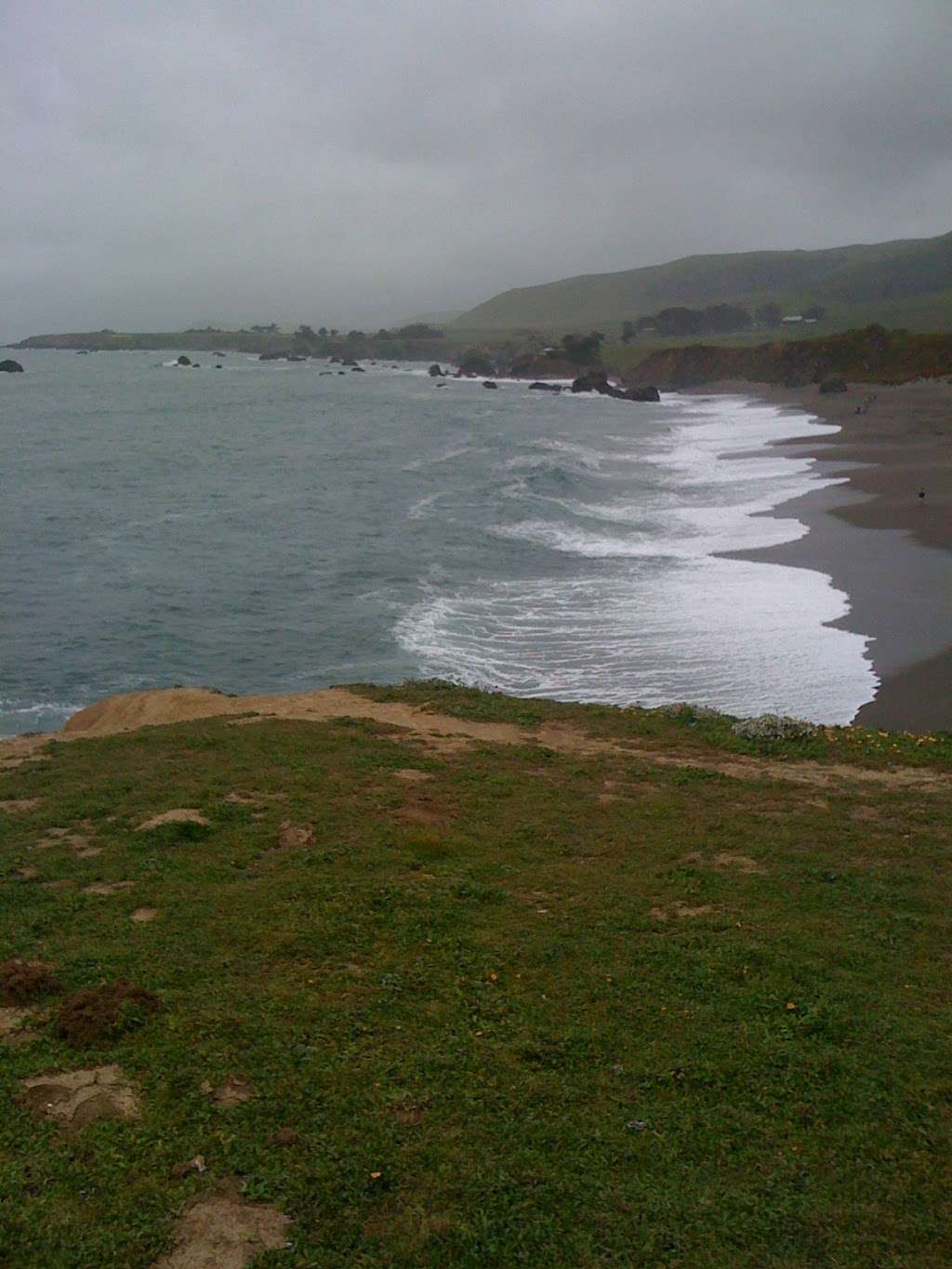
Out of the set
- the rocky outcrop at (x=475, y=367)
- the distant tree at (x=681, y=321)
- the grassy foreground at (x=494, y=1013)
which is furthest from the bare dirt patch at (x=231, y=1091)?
the distant tree at (x=681, y=321)

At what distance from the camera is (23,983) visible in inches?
296

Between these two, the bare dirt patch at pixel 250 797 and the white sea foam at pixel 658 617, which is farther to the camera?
the white sea foam at pixel 658 617

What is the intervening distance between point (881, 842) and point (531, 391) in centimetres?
11323

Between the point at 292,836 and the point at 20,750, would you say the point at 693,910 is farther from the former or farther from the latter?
the point at 20,750

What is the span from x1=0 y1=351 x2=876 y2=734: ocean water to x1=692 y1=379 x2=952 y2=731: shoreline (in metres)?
0.68

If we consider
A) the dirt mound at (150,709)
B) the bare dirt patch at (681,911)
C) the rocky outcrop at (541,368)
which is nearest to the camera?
the bare dirt patch at (681,911)

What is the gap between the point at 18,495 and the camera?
4525 centimetres

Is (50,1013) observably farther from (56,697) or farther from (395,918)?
(56,697)

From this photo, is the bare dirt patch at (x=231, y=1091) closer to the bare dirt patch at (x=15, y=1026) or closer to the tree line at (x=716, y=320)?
the bare dirt patch at (x=15, y=1026)

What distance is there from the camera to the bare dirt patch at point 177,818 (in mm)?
10750

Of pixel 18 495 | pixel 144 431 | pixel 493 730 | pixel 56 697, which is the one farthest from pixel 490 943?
pixel 144 431

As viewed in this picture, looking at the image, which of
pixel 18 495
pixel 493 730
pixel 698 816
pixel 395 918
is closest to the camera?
pixel 395 918

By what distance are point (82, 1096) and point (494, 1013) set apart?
2679mm

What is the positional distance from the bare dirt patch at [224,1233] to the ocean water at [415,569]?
1376cm
